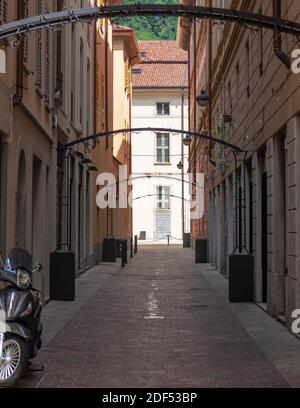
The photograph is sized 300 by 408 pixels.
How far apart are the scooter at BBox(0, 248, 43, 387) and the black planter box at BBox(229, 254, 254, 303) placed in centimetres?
831

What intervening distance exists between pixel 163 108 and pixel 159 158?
14.1ft

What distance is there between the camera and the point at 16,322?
770cm

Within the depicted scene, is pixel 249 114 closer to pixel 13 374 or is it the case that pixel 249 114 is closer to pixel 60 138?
pixel 60 138

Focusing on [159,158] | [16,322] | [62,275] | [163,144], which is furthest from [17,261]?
[163,144]

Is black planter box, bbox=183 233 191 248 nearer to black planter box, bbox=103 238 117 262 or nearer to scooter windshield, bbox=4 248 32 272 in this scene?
black planter box, bbox=103 238 117 262

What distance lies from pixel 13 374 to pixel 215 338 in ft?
14.7

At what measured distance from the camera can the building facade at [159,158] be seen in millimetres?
60938

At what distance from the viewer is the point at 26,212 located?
1390 centimetres

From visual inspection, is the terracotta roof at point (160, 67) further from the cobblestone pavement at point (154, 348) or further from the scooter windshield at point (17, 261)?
the scooter windshield at point (17, 261)

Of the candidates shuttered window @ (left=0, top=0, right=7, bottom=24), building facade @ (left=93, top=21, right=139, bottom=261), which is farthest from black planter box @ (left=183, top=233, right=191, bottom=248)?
shuttered window @ (left=0, top=0, right=7, bottom=24)

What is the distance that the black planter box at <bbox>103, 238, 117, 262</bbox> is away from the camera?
109 ft

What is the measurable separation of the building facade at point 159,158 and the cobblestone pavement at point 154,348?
42.7m

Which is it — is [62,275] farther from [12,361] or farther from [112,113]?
[112,113]
